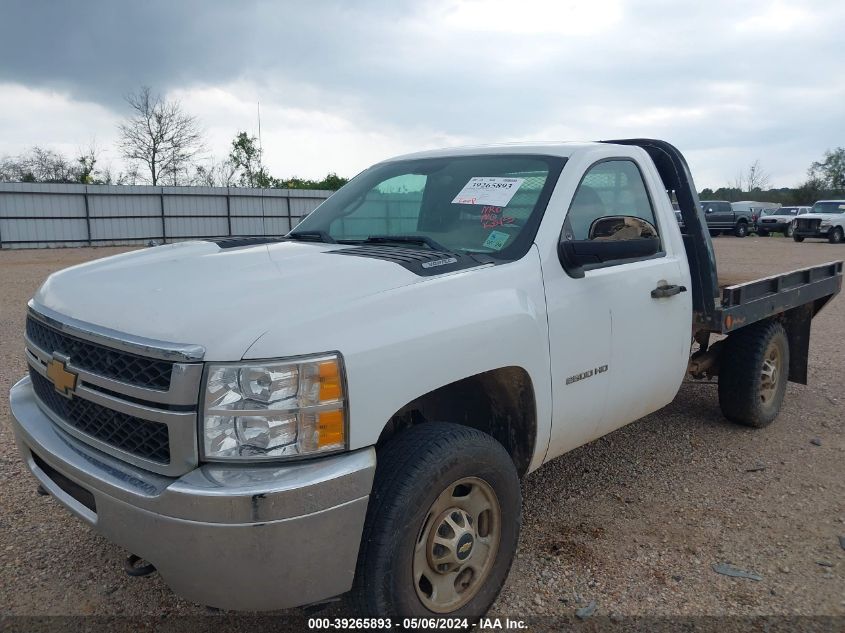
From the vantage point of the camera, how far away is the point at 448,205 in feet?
11.1

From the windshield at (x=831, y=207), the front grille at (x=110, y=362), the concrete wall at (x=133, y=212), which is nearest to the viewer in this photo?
the front grille at (x=110, y=362)

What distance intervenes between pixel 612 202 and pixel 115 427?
2588mm

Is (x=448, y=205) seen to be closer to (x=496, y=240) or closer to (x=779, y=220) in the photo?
(x=496, y=240)

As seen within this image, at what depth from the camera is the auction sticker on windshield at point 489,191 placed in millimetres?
3186

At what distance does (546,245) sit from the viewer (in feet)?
9.75

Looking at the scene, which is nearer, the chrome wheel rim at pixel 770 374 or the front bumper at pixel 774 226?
the chrome wheel rim at pixel 770 374

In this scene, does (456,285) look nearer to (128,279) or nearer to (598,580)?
(128,279)

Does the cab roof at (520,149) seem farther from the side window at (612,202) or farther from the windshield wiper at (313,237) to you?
the windshield wiper at (313,237)

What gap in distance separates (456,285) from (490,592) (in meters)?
1.18

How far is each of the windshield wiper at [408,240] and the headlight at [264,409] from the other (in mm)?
1212

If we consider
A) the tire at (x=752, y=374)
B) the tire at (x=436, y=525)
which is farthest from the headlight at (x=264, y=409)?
the tire at (x=752, y=374)

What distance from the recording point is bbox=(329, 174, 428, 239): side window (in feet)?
11.3

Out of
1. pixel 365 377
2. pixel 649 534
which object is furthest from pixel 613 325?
pixel 365 377

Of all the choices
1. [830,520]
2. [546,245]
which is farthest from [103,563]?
[830,520]
